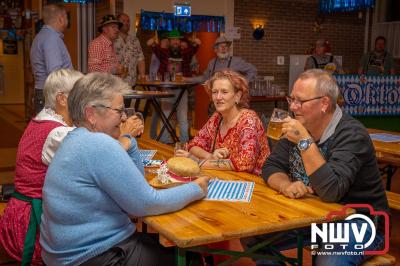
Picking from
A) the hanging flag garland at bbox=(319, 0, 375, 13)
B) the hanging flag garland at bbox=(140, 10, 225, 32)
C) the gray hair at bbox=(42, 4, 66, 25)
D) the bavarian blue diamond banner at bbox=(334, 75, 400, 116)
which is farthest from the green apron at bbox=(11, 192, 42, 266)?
the hanging flag garland at bbox=(319, 0, 375, 13)

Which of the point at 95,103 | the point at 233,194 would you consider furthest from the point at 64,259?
the point at 233,194

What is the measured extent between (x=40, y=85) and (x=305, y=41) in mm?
7924

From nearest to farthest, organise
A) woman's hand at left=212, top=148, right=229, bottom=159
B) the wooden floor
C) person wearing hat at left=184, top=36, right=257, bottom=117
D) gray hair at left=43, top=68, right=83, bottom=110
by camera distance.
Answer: gray hair at left=43, top=68, right=83, bottom=110
woman's hand at left=212, top=148, right=229, bottom=159
the wooden floor
person wearing hat at left=184, top=36, right=257, bottom=117

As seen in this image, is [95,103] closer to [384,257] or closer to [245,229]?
[245,229]

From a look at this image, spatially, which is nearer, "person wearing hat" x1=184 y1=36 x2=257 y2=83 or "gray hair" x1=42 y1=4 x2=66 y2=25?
"gray hair" x1=42 y1=4 x2=66 y2=25

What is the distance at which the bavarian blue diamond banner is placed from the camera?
8.07 metres

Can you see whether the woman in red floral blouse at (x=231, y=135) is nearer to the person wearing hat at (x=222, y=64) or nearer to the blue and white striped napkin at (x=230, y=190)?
the blue and white striped napkin at (x=230, y=190)

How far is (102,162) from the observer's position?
1.74 meters

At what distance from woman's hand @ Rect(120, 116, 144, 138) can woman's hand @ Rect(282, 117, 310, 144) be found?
791 mm

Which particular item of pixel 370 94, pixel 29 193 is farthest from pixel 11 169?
pixel 370 94

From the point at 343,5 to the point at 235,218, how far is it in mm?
9181

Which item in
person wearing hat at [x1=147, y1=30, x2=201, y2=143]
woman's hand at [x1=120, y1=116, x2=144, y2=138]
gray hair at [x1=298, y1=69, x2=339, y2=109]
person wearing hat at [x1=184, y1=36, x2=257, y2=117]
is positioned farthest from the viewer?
person wearing hat at [x1=147, y1=30, x2=201, y2=143]

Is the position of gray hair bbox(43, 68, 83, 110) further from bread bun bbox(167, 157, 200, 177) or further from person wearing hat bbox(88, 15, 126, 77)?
person wearing hat bbox(88, 15, 126, 77)

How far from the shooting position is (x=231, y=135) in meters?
2.95
